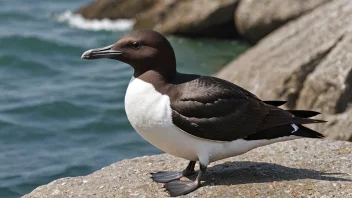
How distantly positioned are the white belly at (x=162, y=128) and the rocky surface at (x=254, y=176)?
0.36 m

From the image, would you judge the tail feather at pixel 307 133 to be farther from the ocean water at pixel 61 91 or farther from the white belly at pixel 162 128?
the ocean water at pixel 61 91

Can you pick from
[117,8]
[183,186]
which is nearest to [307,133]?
[183,186]

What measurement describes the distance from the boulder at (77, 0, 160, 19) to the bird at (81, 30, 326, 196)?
454 inches

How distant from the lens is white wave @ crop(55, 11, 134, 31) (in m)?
18.7

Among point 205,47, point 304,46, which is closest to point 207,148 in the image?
point 304,46

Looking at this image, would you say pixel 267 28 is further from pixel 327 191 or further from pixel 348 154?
pixel 327 191

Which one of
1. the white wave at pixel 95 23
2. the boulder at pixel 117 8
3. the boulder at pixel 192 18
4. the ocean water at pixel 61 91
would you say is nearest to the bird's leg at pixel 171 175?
the ocean water at pixel 61 91

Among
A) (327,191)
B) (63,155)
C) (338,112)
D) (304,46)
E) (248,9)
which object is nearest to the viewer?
(327,191)

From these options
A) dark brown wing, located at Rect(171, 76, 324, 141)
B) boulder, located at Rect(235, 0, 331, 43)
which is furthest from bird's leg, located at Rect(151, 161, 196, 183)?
boulder, located at Rect(235, 0, 331, 43)

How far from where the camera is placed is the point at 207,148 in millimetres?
7090

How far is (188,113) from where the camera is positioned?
6988mm

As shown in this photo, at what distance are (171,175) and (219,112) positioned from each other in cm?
91

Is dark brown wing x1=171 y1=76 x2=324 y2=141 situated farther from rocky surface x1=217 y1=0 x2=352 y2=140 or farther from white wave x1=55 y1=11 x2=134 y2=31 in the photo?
white wave x1=55 y1=11 x2=134 y2=31

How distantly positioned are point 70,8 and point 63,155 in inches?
349
